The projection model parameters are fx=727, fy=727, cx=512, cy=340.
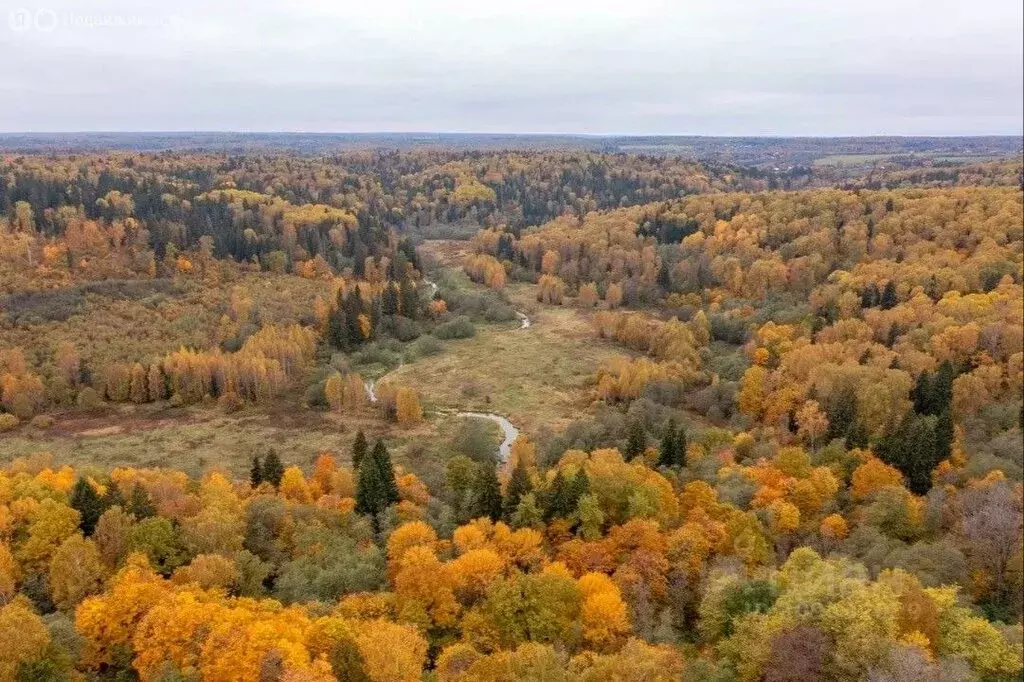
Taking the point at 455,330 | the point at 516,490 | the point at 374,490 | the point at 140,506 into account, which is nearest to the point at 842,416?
the point at 516,490

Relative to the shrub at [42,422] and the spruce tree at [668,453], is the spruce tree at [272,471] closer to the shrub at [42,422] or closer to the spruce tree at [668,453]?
the spruce tree at [668,453]

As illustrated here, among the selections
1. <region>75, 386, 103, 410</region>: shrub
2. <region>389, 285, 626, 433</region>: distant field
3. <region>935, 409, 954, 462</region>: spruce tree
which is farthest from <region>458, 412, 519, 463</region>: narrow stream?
<region>75, 386, 103, 410</region>: shrub

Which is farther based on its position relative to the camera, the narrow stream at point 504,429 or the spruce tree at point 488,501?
the narrow stream at point 504,429

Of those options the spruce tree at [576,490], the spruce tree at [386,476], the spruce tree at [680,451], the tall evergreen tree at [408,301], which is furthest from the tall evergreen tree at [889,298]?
the spruce tree at [386,476]

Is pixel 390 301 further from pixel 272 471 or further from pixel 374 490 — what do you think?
pixel 374 490

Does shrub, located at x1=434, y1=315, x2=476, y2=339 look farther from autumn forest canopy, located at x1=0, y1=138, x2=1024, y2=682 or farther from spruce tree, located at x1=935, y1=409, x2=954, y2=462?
spruce tree, located at x1=935, y1=409, x2=954, y2=462

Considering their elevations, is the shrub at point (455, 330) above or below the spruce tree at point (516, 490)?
above

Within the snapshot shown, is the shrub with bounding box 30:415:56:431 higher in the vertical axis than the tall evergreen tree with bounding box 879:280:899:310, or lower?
lower
